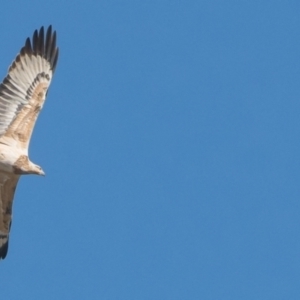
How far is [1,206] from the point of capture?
13.9 m

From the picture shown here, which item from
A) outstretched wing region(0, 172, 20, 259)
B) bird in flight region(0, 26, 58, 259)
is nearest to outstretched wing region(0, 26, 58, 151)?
bird in flight region(0, 26, 58, 259)

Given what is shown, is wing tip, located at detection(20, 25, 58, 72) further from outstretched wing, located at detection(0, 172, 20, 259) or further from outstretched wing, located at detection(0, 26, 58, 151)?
outstretched wing, located at detection(0, 172, 20, 259)

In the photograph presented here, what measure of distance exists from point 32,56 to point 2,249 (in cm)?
347

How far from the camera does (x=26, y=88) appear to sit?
45.8ft

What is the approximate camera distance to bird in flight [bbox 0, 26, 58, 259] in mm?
13430

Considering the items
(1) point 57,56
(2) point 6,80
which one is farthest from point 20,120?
(1) point 57,56

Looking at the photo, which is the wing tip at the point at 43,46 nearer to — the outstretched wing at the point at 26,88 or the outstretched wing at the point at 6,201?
the outstretched wing at the point at 26,88

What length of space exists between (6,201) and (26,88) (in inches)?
76.7

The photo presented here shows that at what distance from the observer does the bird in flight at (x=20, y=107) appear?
13430 mm

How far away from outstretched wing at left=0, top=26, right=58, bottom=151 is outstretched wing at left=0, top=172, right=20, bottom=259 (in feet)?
1.90

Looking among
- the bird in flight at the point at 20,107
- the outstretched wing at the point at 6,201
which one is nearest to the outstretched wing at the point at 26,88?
the bird in flight at the point at 20,107

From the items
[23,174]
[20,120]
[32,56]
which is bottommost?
[23,174]

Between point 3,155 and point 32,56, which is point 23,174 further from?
point 32,56

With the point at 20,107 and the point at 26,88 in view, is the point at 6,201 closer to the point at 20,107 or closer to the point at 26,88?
the point at 20,107
